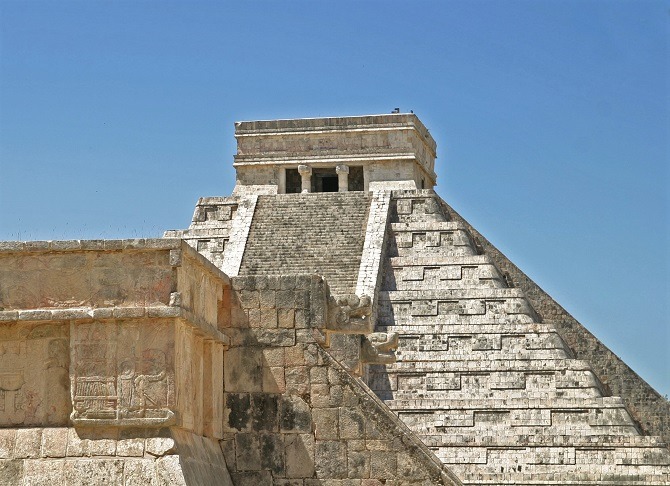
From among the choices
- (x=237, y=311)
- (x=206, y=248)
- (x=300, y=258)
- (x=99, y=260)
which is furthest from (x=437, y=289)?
(x=99, y=260)

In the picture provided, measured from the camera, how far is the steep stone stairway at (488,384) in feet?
76.8

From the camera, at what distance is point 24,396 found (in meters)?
12.6

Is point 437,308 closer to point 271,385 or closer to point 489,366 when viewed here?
point 489,366

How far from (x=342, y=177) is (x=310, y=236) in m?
3.62

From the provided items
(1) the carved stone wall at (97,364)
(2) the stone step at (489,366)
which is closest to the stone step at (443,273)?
(2) the stone step at (489,366)

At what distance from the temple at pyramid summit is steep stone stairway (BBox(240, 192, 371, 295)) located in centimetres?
113

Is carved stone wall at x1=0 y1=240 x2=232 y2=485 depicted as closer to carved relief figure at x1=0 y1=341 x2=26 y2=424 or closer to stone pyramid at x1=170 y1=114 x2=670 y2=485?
carved relief figure at x1=0 y1=341 x2=26 y2=424

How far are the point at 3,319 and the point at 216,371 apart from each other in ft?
7.17

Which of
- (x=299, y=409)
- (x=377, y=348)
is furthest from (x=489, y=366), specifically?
(x=299, y=409)

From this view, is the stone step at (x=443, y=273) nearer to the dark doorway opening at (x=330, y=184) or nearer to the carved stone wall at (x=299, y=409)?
the dark doorway opening at (x=330, y=184)

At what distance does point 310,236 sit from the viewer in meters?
29.6

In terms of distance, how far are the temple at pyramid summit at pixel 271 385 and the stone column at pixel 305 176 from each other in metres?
5.98

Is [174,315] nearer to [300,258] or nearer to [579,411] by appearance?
[579,411]

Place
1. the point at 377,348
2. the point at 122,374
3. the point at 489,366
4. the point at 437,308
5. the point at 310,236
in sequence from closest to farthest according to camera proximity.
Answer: the point at 122,374
the point at 377,348
the point at 489,366
the point at 437,308
the point at 310,236
